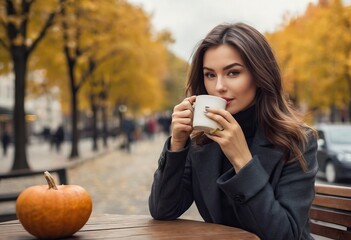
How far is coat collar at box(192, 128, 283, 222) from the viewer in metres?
2.28

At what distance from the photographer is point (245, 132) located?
8.10 ft

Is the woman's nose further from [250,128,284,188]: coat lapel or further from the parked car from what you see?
the parked car

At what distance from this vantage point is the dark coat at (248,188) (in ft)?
6.93

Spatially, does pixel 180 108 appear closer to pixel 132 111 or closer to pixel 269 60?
pixel 269 60

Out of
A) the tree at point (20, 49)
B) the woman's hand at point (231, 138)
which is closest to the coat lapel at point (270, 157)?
the woman's hand at point (231, 138)

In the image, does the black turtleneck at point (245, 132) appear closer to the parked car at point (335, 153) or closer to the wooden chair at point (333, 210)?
the wooden chair at point (333, 210)

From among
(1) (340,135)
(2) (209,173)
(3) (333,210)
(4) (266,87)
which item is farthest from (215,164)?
(1) (340,135)

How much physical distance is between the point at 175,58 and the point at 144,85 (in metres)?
56.1

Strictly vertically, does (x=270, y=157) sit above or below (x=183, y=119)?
below

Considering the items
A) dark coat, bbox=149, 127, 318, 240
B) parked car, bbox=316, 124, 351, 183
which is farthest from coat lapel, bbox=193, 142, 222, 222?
parked car, bbox=316, 124, 351, 183

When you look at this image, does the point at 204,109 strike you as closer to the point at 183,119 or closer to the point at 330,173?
the point at 183,119

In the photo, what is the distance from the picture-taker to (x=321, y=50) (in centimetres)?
2850

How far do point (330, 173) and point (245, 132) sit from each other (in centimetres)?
1050

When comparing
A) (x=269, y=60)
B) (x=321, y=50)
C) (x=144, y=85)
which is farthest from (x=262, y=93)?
(x=144, y=85)
